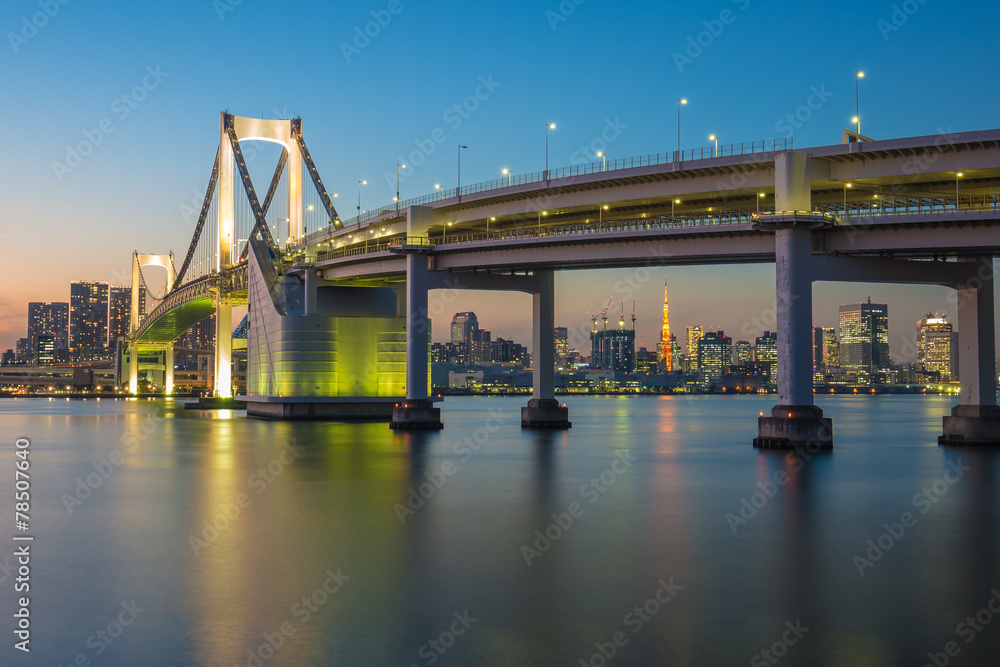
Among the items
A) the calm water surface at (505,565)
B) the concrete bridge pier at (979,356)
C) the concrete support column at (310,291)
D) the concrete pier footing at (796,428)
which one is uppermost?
the concrete support column at (310,291)

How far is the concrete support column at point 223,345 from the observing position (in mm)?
98562

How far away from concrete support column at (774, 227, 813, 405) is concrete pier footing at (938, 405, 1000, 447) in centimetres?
1046

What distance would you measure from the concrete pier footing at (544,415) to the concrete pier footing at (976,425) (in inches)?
1025

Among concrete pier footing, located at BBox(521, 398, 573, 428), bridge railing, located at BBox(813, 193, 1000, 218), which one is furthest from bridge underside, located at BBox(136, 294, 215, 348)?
bridge railing, located at BBox(813, 193, 1000, 218)

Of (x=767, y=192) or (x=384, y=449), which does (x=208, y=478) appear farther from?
(x=767, y=192)

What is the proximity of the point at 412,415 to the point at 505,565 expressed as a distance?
42044mm

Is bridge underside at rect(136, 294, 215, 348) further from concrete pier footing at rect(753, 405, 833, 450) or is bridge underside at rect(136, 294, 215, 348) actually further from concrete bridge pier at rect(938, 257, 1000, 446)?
concrete bridge pier at rect(938, 257, 1000, 446)

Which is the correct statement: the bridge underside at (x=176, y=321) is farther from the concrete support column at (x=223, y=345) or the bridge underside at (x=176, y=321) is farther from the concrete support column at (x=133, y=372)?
the concrete support column at (x=133, y=372)

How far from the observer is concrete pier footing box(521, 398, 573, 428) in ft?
213

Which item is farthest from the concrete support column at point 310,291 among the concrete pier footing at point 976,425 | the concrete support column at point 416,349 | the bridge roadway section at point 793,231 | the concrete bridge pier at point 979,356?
the concrete bridge pier at point 979,356

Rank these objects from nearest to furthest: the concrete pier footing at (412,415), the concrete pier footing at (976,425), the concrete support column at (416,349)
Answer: the concrete pier footing at (976,425) → the concrete support column at (416,349) → the concrete pier footing at (412,415)

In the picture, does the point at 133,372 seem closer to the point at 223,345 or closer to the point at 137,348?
the point at 137,348

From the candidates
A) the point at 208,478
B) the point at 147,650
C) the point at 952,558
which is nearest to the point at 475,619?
Result: the point at 147,650

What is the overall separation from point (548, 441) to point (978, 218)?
84.3 feet
